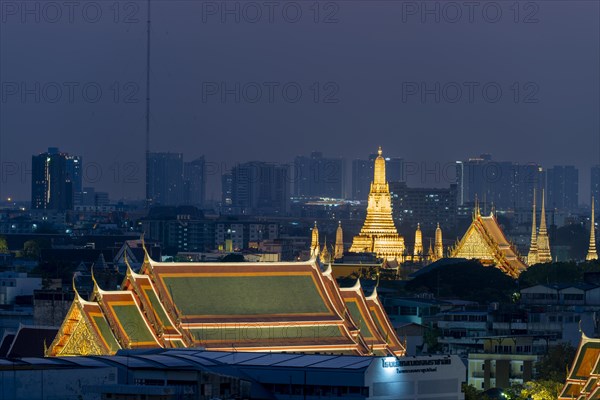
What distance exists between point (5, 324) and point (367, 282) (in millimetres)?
32643

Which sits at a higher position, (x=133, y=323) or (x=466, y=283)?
(x=466, y=283)

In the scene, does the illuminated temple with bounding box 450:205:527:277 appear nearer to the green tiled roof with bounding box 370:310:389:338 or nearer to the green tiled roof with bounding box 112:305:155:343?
the green tiled roof with bounding box 370:310:389:338

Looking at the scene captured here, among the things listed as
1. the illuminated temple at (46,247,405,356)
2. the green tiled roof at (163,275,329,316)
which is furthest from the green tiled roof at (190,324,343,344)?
the green tiled roof at (163,275,329,316)

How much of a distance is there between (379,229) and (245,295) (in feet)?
282

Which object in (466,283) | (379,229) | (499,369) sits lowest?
(499,369)

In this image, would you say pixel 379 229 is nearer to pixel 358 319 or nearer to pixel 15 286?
pixel 15 286

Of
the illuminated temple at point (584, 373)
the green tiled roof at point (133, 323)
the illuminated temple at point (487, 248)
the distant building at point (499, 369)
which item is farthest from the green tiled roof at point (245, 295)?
the illuminated temple at point (487, 248)

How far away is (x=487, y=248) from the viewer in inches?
6073

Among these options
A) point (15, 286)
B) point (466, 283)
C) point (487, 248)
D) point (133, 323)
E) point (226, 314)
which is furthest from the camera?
point (487, 248)

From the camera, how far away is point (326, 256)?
159125 millimetres

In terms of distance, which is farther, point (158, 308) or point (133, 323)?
point (158, 308)

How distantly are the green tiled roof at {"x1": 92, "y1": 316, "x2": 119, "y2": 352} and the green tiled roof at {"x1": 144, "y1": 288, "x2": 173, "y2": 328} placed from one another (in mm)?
1841

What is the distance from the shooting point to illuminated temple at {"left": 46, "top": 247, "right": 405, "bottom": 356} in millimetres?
76562

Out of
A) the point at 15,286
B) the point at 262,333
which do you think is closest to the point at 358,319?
the point at 262,333
